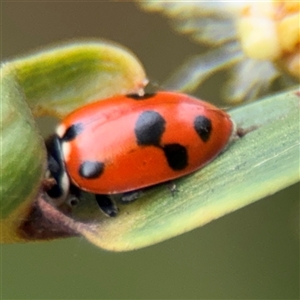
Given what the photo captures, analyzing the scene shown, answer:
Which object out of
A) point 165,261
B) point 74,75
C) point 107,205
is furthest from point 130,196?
point 165,261

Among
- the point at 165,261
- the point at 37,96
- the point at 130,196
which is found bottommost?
the point at 165,261

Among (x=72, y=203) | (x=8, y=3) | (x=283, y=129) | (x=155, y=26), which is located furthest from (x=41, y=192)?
(x=8, y=3)

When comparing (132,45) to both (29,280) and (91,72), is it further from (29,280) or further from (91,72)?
(91,72)

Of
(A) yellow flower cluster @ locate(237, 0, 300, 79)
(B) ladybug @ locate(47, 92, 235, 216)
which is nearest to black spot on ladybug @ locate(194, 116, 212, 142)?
(B) ladybug @ locate(47, 92, 235, 216)

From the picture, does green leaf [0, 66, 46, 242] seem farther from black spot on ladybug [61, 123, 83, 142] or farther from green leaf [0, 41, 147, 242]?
black spot on ladybug [61, 123, 83, 142]

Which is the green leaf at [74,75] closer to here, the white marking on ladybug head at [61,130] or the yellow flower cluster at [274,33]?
the white marking on ladybug head at [61,130]

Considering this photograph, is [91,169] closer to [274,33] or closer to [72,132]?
[72,132]

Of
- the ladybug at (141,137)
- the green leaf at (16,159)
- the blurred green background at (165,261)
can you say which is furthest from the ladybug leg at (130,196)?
the blurred green background at (165,261)
